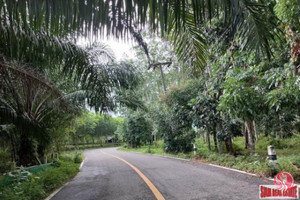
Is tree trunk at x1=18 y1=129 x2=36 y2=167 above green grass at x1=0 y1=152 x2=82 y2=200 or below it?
above

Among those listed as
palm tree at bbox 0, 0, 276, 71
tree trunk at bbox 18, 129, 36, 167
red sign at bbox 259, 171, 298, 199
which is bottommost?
red sign at bbox 259, 171, 298, 199

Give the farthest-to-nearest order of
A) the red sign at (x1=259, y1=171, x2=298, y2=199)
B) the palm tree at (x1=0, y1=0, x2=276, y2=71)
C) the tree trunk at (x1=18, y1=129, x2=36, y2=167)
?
the tree trunk at (x1=18, y1=129, x2=36, y2=167), the red sign at (x1=259, y1=171, x2=298, y2=199), the palm tree at (x1=0, y1=0, x2=276, y2=71)

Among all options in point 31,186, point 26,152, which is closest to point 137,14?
point 31,186

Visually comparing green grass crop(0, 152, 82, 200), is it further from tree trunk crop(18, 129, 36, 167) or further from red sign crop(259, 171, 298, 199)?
red sign crop(259, 171, 298, 199)

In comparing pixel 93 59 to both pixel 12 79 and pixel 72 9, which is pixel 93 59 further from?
pixel 72 9

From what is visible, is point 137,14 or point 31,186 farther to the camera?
point 31,186

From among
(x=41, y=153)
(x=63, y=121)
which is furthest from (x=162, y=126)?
(x=41, y=153)

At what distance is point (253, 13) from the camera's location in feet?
7.66

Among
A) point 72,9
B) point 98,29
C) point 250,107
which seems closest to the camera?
point 72,9

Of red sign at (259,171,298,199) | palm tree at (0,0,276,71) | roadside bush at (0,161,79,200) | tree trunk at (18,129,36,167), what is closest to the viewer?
palm tree at (0,0,276,71)

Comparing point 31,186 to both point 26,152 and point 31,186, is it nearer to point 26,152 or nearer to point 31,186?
point 31,186

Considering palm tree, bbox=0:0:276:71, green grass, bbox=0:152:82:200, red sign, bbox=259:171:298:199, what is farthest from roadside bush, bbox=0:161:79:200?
red sign, bbox=259:171:298:199

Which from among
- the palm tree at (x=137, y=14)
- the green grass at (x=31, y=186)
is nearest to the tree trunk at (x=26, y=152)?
the green grass at (x=31, y=186)

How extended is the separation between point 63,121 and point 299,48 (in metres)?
10.3
